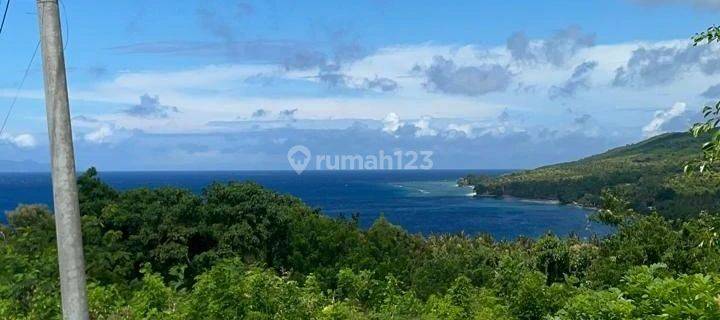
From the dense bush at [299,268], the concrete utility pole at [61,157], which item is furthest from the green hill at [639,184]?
the concrete utility pole at [61,157]

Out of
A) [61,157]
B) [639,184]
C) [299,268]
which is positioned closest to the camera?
[61,157]

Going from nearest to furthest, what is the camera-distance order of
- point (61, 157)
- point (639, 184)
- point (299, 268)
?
point (61, 157) < point (299, 268) < point (639, 184)

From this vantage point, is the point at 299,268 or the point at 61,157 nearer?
the point at 61,157

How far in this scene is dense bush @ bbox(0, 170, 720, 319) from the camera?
6.02 metres

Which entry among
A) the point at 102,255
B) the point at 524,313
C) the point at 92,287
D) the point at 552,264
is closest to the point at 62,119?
the point at 92,287

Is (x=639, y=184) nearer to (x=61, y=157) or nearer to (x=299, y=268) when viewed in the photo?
(x=299, y=268)

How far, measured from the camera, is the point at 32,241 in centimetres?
1352

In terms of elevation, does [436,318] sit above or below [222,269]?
below

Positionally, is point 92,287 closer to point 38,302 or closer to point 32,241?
point 38,302

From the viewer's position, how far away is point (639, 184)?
130 meters

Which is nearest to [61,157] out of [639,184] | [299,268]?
[299,268]

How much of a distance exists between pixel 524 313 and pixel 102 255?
11.7m

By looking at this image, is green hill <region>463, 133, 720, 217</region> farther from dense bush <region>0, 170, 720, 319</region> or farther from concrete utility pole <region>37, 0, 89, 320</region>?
concrete utility pole <region>37, 0, 89, 320</region>

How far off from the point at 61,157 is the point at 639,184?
139006 millimetres
